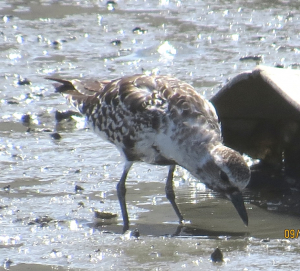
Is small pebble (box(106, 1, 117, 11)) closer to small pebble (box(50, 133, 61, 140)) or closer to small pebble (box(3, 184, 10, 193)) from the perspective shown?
small pebble (box(50, 133, 61, 140))

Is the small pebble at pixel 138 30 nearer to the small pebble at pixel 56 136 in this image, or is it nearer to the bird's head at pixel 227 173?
the small pebble at pixel 56 136

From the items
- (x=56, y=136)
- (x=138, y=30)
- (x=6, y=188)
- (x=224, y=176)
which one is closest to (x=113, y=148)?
(x=56, y=136)

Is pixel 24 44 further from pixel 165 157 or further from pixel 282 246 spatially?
pixel 282 246

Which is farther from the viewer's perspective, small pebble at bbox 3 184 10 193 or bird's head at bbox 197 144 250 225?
small pebble at bbox 3 184 10 193

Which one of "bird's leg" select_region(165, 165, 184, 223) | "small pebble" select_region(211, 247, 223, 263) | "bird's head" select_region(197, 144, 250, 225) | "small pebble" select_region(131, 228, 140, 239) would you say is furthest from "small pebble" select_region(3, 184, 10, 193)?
"small pebble" select_region(211, 247, 223, 263)

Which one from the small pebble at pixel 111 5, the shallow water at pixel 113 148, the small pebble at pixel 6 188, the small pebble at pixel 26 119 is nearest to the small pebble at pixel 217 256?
the shallow water at pixel 113 148

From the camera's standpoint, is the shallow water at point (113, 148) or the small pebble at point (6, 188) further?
the small pebble at point (6, 188)

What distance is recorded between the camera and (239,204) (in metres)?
4.96

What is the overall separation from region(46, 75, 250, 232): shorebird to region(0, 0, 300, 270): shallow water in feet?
0.94

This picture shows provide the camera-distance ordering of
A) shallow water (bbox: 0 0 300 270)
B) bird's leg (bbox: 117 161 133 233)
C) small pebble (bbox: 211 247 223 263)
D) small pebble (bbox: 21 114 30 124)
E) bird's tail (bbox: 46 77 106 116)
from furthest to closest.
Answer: small pebble (bbox: 21 114 30 124) → bird's tail (bbox: 46 77 106 116) → bird's leg (bbox: 117 161 133 233) → shallow water (bbox: 0 0 300 270) → small pebble (bbox: 211 247 223 263)

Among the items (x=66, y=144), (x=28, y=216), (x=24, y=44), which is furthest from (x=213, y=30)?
(x=28, y=216)

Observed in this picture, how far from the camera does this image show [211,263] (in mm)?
4195

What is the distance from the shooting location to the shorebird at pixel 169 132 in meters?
4.98
